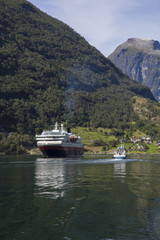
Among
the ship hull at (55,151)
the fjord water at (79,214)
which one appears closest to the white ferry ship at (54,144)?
the ship hull at (55,151)

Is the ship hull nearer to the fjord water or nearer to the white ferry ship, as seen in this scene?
the white ferry ship

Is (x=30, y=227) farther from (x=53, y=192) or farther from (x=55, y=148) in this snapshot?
(x=55, y=148)

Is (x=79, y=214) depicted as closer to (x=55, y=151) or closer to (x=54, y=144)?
(x=54, y=144)

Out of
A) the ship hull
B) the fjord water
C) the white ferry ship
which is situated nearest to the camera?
the fjord water

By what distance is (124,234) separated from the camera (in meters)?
26.3

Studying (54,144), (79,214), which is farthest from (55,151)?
(79,214)

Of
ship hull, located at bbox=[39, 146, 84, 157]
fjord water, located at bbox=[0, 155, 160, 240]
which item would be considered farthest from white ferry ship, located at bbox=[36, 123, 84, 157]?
fjord water, located at bbox=[0, 155, 160, 240]

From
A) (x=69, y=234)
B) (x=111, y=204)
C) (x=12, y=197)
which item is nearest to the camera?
(x=69, y=234)

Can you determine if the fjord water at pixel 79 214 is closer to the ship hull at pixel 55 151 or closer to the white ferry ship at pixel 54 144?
the ship hull at pixel 55 151

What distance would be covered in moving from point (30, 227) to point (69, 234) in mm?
3933

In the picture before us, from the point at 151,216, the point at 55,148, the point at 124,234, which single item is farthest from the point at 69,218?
the point at 55,148

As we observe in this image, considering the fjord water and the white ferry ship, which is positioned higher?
the white ferry ship

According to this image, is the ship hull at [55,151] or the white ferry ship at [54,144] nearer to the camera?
the ship hull at [55,151]

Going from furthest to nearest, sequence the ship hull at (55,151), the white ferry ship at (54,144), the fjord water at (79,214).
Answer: the white ferry ship at (54,144), the ship hull at (55,151), the fjord water at (79,214)
